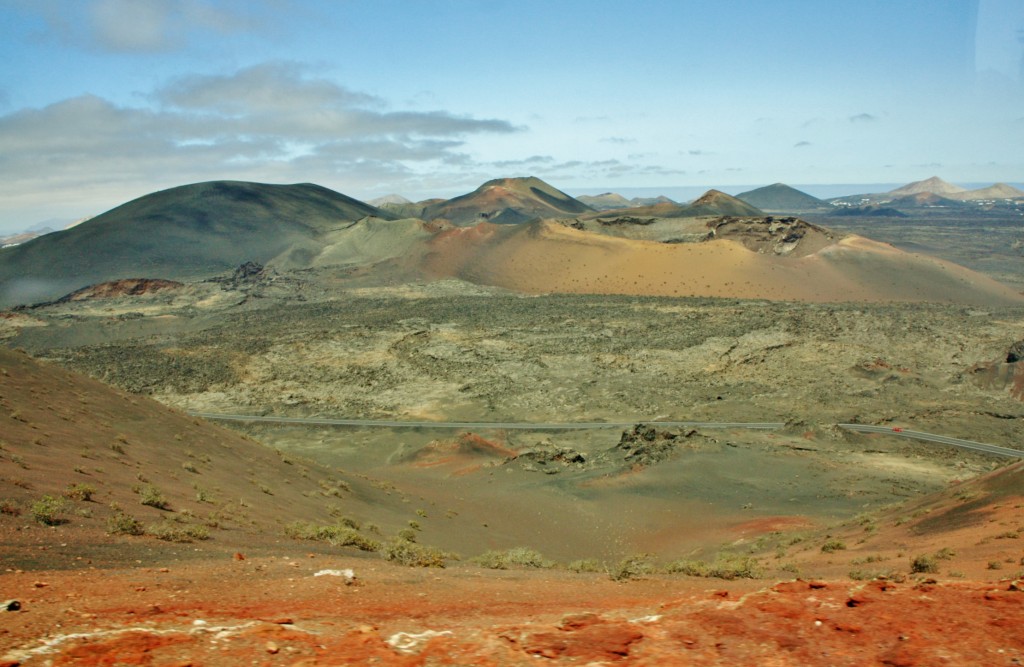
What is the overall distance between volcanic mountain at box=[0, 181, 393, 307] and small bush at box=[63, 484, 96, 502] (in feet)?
277

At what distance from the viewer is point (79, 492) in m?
12.9

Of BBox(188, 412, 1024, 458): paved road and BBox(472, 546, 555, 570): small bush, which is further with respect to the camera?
BBox(188, 412, 1024, 458): paved road

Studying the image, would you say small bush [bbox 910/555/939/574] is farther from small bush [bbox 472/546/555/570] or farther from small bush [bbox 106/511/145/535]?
small bush [bbox 106/511/145/535]

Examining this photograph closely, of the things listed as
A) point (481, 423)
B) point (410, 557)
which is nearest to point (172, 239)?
point (481, 423)

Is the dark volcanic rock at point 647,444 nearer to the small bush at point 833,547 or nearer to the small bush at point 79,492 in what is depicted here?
the small bush at point 833,547

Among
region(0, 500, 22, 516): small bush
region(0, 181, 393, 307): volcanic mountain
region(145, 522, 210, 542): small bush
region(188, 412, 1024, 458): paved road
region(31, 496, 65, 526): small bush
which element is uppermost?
region(0, 181, 393, 307): volcanic mountain

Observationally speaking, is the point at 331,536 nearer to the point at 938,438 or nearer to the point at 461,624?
the point at 461,624

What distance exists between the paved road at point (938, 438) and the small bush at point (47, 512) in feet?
104

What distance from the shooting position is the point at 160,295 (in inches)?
3189

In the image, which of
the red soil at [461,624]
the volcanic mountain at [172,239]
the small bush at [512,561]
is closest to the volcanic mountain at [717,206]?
the volcanic mountain at [172,239]

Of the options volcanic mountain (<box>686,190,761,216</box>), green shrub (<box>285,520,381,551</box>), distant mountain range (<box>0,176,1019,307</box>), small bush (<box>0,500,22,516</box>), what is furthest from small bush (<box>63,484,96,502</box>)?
volcanic mountain (<box>686,190,761,216</box>)

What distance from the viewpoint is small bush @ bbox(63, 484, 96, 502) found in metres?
12.8

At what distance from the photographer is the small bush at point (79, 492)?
504 inches

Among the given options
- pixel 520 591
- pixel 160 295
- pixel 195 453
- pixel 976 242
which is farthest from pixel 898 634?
pixel 976 242
